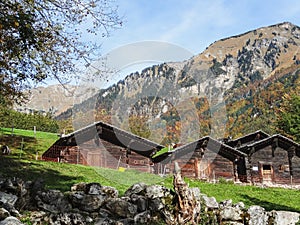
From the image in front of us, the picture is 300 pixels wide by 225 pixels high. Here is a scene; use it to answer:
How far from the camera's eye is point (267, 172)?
114 ft

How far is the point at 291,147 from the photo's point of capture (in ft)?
114

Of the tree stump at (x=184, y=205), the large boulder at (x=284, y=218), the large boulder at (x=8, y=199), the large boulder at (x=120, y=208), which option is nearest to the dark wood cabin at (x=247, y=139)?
the large boulder at (x=284, y=218)

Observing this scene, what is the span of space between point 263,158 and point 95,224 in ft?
93.0

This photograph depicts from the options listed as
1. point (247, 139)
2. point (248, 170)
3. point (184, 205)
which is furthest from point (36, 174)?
point (247, 139)

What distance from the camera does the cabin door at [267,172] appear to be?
→ 113 ft

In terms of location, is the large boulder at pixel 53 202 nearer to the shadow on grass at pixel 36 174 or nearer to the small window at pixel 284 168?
the shadow on grass at pixel 36 174

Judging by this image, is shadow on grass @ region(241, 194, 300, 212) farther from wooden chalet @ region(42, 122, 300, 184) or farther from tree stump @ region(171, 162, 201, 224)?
wooden chalet @ region(42, 122, 300, 184)

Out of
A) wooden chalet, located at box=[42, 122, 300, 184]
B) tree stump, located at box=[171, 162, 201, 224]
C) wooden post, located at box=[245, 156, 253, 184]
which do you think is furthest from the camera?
wooden post, located at box=[245, 156, 253, 184]

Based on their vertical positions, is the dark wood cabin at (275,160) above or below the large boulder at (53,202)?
above

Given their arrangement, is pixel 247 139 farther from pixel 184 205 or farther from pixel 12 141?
pixel 184 205

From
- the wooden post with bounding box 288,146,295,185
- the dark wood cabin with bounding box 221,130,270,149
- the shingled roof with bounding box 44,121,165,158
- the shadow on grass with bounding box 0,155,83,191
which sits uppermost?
the dark wood cabin with bounding box 221,130,270,149

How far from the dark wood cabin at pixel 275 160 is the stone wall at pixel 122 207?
23292 millimetres

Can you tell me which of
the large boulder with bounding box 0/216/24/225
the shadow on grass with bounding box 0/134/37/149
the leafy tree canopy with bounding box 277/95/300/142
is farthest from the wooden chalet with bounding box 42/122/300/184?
the leafy tree canopy with bounding box 277/95/300/142

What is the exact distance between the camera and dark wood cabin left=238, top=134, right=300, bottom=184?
34281 millimetres
